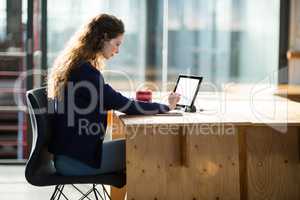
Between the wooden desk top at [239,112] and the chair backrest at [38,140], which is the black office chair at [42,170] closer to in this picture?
the chair backrest at [38,140]

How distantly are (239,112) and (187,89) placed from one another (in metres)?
0.34

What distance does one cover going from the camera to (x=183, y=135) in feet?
10.0

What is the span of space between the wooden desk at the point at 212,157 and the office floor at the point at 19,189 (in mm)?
1312

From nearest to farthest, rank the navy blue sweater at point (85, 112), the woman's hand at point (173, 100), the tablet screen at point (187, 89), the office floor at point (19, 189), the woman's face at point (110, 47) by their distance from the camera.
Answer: the navy blue sweater at point (85, 112) < the woman's face at point (110, 47) < the woman's hand at point (173, 100) < the tablet screen at point (187, 89) < the office floor at point (19, 189)

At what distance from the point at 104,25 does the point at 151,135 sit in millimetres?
629

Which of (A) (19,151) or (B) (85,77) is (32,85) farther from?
(B) (85,77)

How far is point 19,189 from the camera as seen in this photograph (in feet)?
14.4

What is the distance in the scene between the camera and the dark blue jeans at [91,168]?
304 centimetres

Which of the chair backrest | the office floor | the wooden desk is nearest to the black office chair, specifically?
the chair backrest


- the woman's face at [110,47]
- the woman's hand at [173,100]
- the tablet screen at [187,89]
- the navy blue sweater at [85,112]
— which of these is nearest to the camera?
the navy blue sweater at [85,112]

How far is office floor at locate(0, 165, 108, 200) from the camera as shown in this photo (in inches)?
164

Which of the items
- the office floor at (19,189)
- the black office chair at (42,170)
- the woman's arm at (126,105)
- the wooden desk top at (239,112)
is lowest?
the office floor at (19,189)

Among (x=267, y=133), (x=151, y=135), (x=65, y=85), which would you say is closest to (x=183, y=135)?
(x=151, y=135)

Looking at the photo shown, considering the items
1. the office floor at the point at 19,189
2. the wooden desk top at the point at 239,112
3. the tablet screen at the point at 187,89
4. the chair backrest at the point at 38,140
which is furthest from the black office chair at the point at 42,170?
the office floor at the point at 19,189
